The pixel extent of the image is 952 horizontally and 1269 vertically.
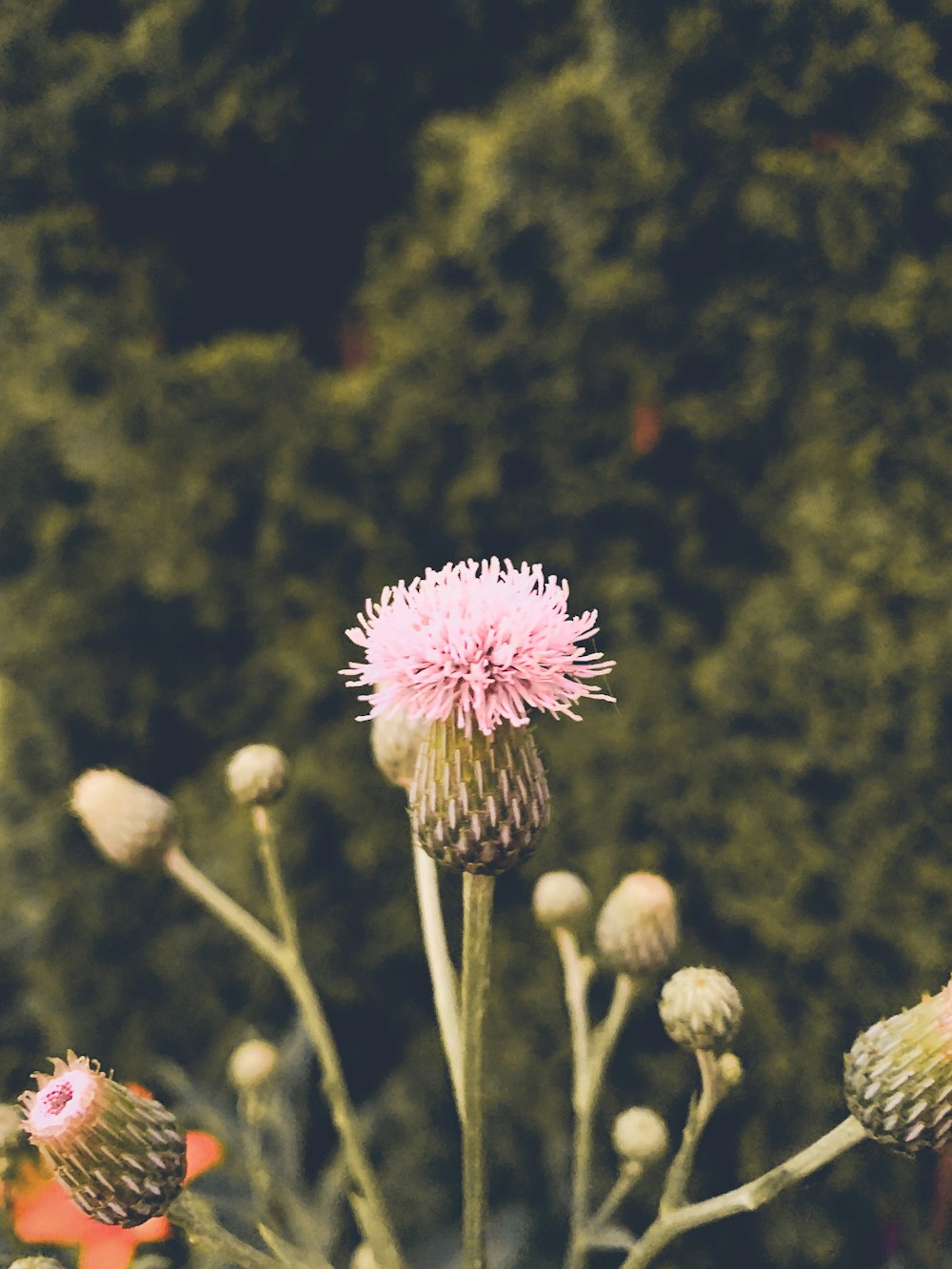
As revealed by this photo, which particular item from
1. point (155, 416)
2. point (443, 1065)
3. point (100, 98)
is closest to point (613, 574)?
point (155, 416)

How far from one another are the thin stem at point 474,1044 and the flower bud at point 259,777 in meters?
0.32

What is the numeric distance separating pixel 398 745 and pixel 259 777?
0.16m

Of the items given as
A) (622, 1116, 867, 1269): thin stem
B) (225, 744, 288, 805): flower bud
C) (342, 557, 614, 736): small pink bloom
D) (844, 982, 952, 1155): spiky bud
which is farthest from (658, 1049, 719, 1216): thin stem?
(225, 744, 288, 805): flower bud

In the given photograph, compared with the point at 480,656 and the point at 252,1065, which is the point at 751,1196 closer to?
the point at 480,656

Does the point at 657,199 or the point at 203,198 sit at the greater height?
the point at 203,198

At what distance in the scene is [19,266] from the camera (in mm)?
1470

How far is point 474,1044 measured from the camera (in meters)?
0.76

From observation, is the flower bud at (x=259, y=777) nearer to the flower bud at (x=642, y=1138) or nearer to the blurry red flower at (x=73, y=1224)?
the blurry red flower at (x=73, y=1224)

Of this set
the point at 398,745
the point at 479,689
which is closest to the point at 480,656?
the point at 479,689

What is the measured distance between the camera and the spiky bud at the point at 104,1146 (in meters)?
0.74

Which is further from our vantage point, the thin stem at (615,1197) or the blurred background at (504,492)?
the blurred background at (504,492)

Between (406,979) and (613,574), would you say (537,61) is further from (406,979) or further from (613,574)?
(406,979)

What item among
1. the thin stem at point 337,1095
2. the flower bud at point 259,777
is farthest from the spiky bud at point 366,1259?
the flower bud at point 259,777

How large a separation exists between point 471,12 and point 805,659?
1040 mm
